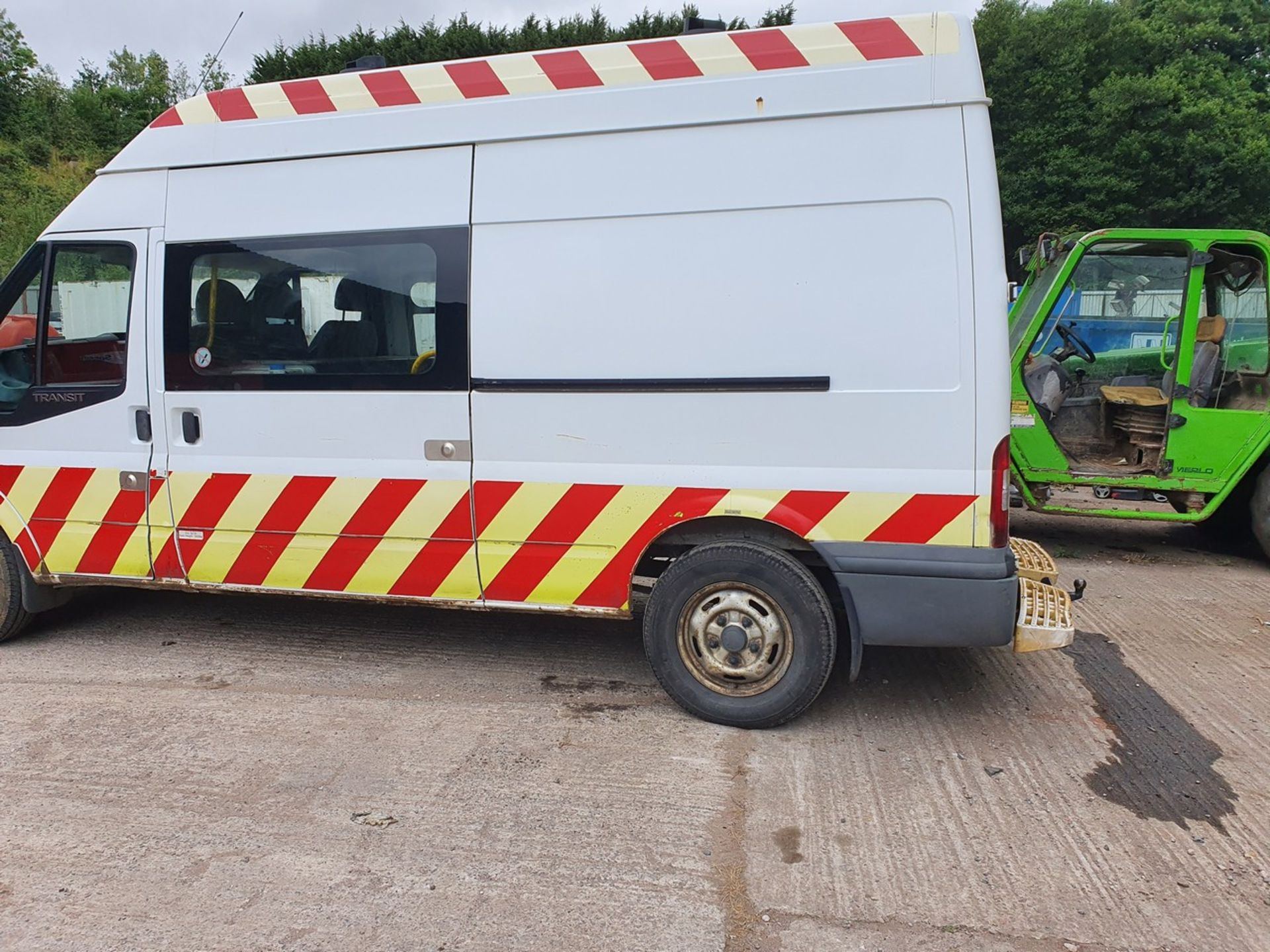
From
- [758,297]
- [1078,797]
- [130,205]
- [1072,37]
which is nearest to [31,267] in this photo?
[130,205]

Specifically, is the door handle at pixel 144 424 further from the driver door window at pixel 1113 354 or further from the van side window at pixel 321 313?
the driver door window at pixel 1113 354

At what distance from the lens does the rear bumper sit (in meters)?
3.28

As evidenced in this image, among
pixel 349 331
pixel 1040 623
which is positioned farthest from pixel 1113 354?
pixel 349 331

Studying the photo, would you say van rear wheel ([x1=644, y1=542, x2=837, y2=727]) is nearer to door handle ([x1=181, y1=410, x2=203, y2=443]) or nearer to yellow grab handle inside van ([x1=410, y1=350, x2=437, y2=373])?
yellow grab handle inside van ([x1=410, y1=350, x2=437, y2=373])

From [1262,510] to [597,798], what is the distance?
5793 millimetres

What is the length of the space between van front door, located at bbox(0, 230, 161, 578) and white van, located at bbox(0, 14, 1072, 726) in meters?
0.02

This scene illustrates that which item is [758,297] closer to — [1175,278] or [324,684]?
[324,684]

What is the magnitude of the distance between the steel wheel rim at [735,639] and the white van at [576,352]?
14 millimetres

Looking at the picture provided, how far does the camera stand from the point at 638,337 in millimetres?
3436

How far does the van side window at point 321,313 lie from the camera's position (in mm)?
3639

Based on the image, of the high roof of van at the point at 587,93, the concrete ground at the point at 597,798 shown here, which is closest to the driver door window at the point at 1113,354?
the concrete ground at the point at 597,798

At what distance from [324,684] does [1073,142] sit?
23577mm

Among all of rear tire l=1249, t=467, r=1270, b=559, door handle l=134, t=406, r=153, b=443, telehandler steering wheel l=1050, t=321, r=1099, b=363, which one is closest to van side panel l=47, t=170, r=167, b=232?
door handle l=134, t=406, r=153, b=443

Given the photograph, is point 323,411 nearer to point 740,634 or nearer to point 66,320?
point 66,320
